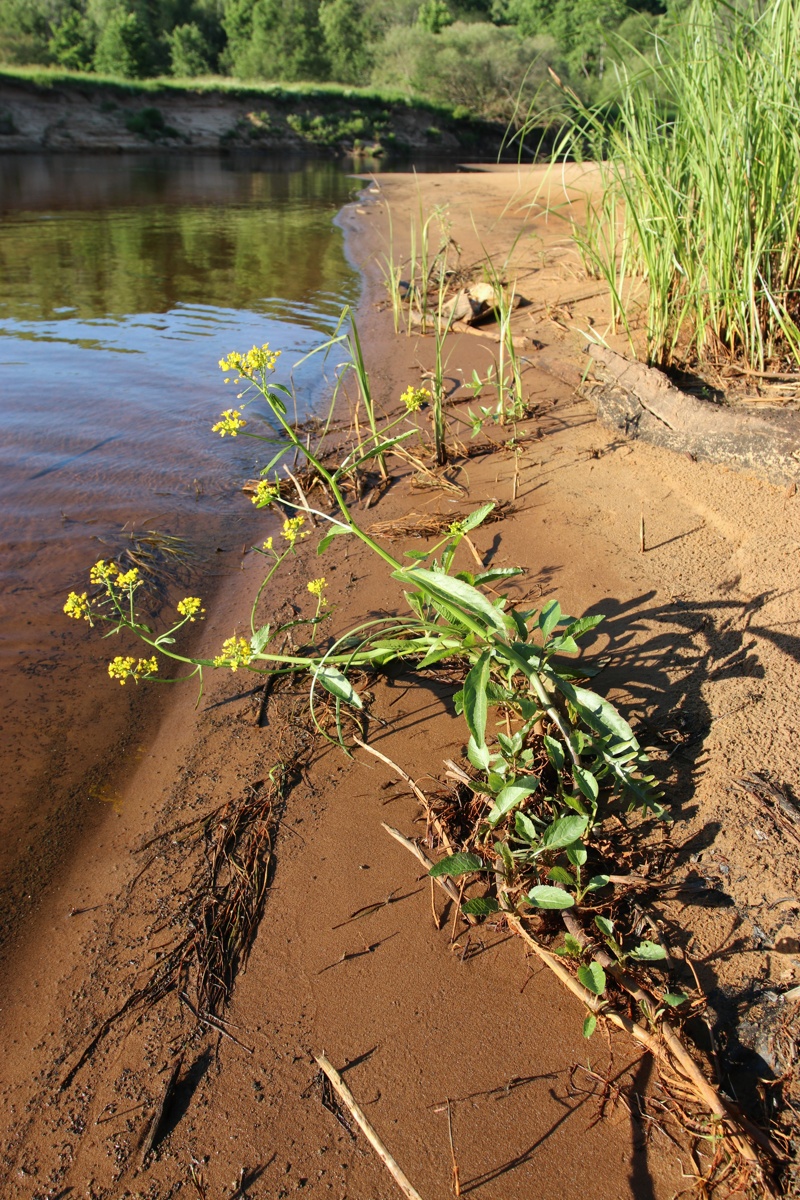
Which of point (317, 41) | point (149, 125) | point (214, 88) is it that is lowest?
point (149, 125)

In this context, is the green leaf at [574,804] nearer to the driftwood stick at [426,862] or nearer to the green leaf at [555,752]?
the green leaf at [555,752]

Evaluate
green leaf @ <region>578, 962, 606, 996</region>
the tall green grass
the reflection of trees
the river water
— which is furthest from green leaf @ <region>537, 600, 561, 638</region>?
the reflection of trees

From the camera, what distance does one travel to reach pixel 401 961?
1630 millimetres

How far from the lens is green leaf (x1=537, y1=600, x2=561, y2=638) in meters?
1.93

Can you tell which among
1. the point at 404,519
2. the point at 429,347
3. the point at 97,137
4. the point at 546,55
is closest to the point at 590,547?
the point at 404,519

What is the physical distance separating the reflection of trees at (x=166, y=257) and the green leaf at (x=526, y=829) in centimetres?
719

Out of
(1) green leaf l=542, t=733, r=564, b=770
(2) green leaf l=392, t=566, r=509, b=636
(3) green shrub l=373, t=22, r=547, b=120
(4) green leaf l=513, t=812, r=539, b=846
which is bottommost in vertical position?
(4) green leaf l=513, t=812, r=539, b=846

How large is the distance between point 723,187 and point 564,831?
2.86 m

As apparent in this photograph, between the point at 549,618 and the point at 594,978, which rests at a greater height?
the point at 549,618

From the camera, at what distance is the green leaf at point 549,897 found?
153 cm

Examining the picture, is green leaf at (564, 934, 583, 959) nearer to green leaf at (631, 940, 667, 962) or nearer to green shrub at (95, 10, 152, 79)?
green leaf at (631, 940, 667, 962)

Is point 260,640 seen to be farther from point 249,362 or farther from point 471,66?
point 471,66

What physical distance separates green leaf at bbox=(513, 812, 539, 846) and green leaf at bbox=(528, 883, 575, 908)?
0.38 feet

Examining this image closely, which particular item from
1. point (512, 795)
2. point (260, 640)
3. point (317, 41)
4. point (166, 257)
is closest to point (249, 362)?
point (260, 640)
